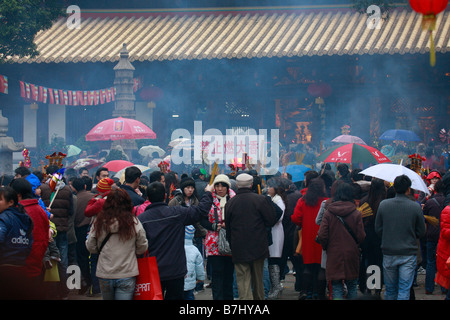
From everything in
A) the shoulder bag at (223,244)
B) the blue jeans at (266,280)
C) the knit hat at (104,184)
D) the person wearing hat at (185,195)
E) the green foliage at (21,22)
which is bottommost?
the blue jeans at (266,280)

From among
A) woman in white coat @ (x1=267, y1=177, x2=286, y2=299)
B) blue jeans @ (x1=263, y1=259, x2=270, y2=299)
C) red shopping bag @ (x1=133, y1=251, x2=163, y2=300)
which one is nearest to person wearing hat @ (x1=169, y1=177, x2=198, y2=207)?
woman in white coat @ (x1=267, y1=177, x2=286, y2=299)

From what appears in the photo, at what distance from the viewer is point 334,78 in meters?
17.4

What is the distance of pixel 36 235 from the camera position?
5906mm

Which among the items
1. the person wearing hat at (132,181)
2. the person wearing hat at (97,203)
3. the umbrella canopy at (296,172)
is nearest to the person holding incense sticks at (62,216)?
the person wearing hat at (97,203)

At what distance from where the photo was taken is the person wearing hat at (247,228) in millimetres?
6652

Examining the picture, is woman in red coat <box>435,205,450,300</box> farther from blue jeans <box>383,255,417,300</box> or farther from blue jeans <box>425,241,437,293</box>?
blue jeans <box>425,241,437,293</box>

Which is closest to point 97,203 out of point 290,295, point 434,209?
point 290,295

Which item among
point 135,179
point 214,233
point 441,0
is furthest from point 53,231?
point 441,0

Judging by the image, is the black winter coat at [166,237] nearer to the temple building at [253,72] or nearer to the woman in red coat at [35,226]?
the woman in red coat at [35,226]

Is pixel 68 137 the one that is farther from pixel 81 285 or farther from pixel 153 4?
pixel 81 285

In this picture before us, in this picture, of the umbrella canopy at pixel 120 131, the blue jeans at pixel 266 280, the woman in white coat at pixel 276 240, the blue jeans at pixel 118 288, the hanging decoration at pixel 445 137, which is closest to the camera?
the blue jeans at pixel 118 288

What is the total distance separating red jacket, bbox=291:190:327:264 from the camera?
743 cm

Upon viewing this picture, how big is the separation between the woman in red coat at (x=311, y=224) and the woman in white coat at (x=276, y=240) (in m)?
0.40

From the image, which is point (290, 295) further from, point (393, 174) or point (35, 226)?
point (35, 226)
